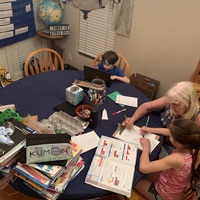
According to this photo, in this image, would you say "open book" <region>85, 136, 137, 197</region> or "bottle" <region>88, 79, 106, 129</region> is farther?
"bottle" <region>88, 79, 106, 129</region>

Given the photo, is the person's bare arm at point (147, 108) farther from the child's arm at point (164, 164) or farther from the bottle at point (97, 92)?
the child's arm at point (164, 164)

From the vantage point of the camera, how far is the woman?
5.12 feet

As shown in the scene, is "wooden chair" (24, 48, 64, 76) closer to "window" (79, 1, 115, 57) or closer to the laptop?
the laptop

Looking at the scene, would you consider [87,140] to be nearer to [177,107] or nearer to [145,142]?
[145,142]

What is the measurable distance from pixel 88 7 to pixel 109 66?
3.64 ft

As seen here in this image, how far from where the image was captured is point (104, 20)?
3254mm

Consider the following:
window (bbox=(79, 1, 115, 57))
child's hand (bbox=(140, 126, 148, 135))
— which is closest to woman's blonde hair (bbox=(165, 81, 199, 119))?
child's hand (bbox=(140, 126, 148, 135))

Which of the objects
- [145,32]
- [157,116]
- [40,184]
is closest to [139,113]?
[157,116]

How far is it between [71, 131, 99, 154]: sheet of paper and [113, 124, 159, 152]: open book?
0.51ft

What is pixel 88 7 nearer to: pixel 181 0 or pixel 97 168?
pixel 97 168

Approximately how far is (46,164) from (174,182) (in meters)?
0.87

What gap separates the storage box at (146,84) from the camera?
2.97m

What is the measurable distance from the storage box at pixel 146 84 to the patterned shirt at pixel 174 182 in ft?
5.23

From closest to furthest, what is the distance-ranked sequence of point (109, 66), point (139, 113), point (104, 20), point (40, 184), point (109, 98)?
point (40, 184), point (139, 113), point (109, 98), point (109, 66), point (104, 20)
